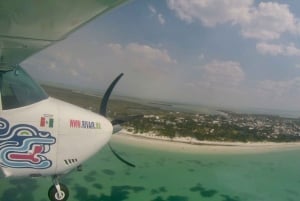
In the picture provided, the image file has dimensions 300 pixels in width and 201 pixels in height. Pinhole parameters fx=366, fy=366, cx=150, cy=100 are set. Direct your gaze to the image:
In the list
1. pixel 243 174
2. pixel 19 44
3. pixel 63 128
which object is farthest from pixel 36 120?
pixel 243 174

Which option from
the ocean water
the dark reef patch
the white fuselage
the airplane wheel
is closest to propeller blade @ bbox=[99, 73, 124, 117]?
the white fuselage

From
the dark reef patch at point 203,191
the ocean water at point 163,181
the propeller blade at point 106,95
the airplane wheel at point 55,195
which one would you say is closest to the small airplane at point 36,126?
the airplane wheel at point 55,195

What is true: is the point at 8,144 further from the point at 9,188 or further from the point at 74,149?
the point at 9,188

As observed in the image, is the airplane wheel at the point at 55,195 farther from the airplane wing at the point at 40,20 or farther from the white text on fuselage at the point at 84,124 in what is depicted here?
the airplane wing at the point at 40,20

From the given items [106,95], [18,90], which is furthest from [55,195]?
[106,95]

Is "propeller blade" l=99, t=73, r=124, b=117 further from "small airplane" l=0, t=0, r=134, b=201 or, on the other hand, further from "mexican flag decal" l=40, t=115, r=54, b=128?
"mexican flag decal" l=40, t=115, r=54, b=128

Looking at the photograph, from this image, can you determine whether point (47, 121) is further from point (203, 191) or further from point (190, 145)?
point (190, 145)
